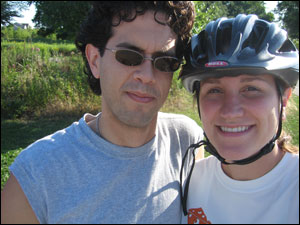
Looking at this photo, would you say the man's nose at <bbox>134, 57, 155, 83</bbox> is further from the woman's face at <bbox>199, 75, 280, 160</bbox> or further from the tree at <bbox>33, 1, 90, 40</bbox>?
the tree at <bbox>33, 1, 90, 40</bbox>

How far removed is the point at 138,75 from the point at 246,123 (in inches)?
35.4

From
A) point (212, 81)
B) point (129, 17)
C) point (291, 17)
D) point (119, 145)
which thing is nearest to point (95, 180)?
point (119, 145)

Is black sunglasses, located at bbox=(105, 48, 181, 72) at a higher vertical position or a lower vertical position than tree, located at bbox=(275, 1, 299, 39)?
lower

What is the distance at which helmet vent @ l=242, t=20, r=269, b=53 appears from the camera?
6.33ft

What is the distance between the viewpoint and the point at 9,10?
337 inches

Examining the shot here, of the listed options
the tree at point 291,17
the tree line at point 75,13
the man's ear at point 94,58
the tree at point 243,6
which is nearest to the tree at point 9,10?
the tree line at point 75,13

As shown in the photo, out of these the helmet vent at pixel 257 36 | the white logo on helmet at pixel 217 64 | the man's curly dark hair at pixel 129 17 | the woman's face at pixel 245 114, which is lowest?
the woman's face at pixel 245 114

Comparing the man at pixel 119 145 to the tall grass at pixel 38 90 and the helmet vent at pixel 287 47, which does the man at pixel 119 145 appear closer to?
the helmet vent at pixel 287 47

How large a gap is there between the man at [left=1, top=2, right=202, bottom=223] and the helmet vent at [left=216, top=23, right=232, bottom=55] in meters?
0.40

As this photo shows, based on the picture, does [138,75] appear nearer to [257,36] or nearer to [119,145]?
[119,145]

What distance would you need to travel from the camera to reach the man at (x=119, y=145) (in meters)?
1.81

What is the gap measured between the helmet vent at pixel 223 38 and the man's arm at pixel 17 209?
5.59 ft

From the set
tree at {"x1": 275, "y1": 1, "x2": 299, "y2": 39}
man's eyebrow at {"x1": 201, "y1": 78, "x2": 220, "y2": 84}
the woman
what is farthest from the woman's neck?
tree at {"x1": 275, "y1": 1, "x2": 299, "y2": 39}

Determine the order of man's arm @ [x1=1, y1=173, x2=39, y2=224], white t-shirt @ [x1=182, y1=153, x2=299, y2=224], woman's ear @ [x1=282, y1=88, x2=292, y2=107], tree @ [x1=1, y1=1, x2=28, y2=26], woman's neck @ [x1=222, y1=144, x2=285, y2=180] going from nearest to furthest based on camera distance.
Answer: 1. white t-shirt @ [x1=182, y1=153, x2=299, y2=224]
2. man's arm @ [x1=1, y1=173, x2=39, y2=224]
3. woman's neck @ [x1=222, y1=144, x2=285, y2=180]
4. woman's ear @ [x1=282, y1=88, x2=292, y2=107]
5. tree @ [x1=1, y1=1, x2=28, y2=26]
